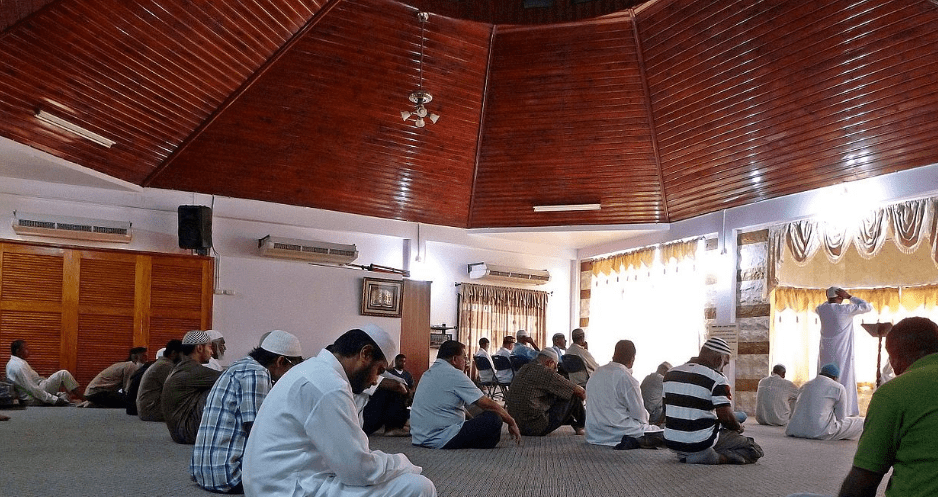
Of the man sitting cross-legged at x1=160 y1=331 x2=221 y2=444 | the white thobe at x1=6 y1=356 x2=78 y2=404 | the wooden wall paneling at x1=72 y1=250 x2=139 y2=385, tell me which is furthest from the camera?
the wooden wall paneling at x1=72 y1=250 x2=139 y2=385

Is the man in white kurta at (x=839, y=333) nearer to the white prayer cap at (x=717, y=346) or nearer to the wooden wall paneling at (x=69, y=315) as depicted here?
the white prayer cap at (x=717, y=346)

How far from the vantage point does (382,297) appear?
11617mm

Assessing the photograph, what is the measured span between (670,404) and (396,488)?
2.81 metres

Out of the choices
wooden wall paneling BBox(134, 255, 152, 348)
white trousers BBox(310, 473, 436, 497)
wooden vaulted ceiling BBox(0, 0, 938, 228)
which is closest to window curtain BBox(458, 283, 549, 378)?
wooden vaulted ceiling BBox(0, 0, 938, 228)

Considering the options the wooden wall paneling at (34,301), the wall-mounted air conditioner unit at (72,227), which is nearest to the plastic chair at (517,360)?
the wall-mounted air conditioner unit at (72,227)

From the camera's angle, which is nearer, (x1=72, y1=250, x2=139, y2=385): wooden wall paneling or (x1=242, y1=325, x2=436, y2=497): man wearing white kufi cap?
(x1=242, y1=325, x2=436, y2=497): man wearing white kufi cap

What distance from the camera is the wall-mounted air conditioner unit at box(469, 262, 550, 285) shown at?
494 inches

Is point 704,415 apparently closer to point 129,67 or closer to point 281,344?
point 281,344

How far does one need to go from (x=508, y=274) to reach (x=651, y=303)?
2.26 meters

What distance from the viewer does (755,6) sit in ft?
25.8

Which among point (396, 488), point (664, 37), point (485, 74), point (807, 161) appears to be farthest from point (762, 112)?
point (396, 488)

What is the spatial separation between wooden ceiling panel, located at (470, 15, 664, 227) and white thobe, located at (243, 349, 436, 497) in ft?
23.9

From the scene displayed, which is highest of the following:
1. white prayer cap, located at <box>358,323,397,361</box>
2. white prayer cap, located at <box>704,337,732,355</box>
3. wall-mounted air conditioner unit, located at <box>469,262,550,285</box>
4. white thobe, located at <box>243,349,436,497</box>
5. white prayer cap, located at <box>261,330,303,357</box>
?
wall-mounted air conditioner unit, located at <box>469,262,550,285</box>

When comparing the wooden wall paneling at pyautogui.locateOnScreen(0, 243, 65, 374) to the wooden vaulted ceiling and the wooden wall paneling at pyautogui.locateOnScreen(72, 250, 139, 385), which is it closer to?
the wooden wall paneling at pyautogui.locateOnScreen(72, 250, 139, 385)
